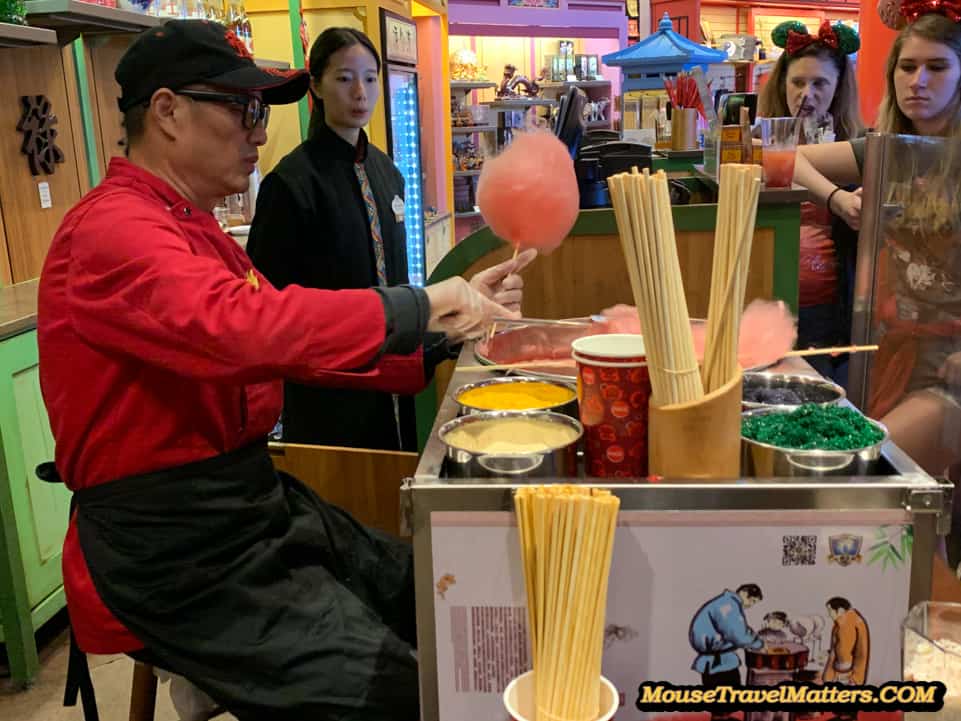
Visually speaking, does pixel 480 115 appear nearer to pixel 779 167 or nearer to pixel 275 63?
pixel 275 63

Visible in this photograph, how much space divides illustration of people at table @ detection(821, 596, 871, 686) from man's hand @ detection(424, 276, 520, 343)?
23.5 inches

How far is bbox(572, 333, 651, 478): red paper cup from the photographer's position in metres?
1.15

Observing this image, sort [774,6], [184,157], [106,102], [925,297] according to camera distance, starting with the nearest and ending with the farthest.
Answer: [184,157], [925,297], [106,102], [774,6]

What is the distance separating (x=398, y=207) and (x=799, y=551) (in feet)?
8.14

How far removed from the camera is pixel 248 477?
1497 millimetres

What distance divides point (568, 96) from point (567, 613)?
146 cm

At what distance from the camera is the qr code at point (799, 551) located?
1032 millimetres

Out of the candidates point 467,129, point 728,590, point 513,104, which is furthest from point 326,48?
point 513,104

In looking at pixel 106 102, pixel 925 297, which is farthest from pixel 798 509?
pixel 106 102

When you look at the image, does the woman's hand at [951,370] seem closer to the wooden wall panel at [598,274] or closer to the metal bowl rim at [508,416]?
the wooden wall panel at [598,274]

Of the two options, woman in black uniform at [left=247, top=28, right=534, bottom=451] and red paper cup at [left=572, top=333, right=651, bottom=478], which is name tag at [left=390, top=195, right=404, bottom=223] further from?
red paper cup at [left=572, top=333, right=651, bottom=478]

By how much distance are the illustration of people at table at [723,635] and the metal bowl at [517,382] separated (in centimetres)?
37

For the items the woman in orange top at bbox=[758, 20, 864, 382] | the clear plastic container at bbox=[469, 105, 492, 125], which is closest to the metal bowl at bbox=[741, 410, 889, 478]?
the woman in orange top at bbox=[758, 20, 864, 382]

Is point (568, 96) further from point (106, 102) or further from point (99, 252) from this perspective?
point (106, 102)
